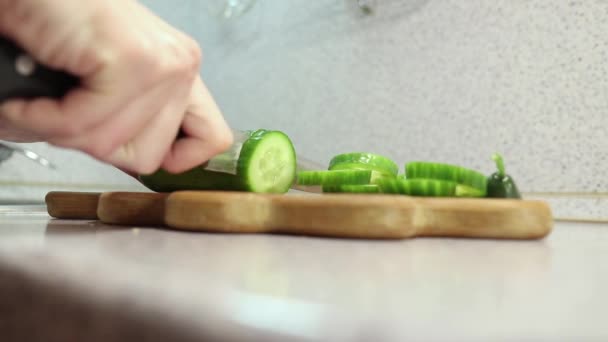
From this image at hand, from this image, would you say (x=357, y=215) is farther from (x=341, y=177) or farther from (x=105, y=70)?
(x=105, y=70)

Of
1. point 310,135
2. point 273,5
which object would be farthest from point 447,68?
point 273,5

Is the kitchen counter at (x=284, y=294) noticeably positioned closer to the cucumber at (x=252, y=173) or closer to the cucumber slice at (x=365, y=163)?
the cucumber at (x=252, y=173)

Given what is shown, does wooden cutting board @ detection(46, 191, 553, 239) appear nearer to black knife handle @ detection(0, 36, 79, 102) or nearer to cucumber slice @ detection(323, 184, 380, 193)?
cucumber slice @ detection(323, 184, 380, 193)

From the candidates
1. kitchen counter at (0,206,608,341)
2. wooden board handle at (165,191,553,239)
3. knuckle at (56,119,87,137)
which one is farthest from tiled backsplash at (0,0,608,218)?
knuckle at (56,119,87,137)

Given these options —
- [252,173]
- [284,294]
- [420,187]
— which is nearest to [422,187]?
[420,187]

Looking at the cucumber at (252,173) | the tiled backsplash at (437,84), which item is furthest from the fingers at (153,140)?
the tiled backsplash at (437,84)

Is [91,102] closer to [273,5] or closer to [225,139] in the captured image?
[225,139]
